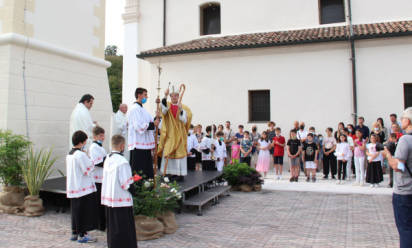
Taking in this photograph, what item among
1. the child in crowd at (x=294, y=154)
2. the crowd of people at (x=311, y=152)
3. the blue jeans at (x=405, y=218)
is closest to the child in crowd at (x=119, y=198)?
the blue jeans at (x=405, y=218)

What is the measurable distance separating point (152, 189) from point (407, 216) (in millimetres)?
3571

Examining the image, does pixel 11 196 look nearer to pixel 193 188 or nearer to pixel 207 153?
pixel 193 188

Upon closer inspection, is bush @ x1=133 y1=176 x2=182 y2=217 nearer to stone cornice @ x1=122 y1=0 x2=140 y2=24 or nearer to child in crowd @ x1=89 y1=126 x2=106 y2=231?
child in crowd @ x1=89 y1=126 x2=106 y2=231

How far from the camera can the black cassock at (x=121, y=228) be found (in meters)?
4.29

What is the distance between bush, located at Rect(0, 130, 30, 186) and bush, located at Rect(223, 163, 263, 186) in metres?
5.09

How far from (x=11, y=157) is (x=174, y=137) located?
10.2 ft

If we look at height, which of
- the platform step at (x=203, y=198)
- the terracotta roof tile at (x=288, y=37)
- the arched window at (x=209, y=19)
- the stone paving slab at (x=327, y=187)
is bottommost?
the stone paving slab at (x=327, y=187)

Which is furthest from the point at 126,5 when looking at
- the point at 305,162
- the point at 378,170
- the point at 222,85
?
the point at 378,170

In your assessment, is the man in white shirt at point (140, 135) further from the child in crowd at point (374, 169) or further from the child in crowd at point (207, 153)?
the child in crowd at point (374, 169)

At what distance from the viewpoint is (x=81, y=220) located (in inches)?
202

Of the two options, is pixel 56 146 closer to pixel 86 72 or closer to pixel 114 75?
pixel 86 72

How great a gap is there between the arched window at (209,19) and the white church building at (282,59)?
0.05 metres

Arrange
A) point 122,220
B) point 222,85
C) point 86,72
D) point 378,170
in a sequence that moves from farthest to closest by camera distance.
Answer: point 222,85 < point 378,170 < point 86,72 < point 122,220

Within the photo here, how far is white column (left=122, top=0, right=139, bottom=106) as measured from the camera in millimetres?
19188
